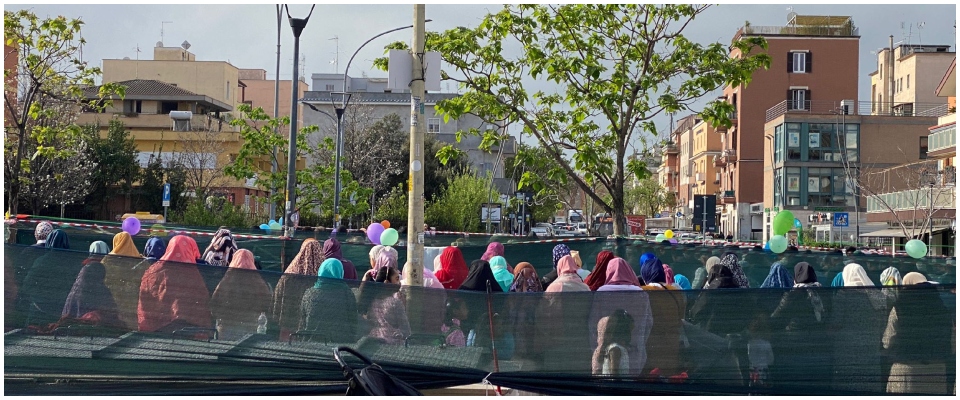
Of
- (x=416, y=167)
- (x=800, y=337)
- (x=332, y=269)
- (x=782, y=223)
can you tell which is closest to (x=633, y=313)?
(x=800, y=337)

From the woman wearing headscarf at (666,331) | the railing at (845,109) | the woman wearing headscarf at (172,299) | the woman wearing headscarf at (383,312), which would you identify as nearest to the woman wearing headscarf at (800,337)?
the woman wearing headscarf at (666,331)

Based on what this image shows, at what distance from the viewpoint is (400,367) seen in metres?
7.71

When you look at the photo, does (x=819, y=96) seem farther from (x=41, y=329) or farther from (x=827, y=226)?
(x=41, y=329)

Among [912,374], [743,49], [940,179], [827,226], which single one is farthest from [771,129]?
[912,374]

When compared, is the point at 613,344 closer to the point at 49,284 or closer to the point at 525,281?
the point at 525,281

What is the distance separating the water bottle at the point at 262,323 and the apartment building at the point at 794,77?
64.5m

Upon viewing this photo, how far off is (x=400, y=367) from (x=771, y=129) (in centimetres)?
6411

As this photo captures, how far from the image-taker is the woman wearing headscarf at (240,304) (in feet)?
25.3

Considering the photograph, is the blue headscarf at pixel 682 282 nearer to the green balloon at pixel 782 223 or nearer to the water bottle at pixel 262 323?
the green balloon at pixel 782 223

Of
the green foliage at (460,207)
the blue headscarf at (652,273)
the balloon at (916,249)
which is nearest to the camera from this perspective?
the blue headscarf at (652,273)

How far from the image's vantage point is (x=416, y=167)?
945 cm

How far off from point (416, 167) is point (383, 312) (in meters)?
2.13

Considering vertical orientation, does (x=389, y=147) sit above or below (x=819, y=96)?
below

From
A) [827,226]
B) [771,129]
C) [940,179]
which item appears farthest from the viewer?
[771,129]
